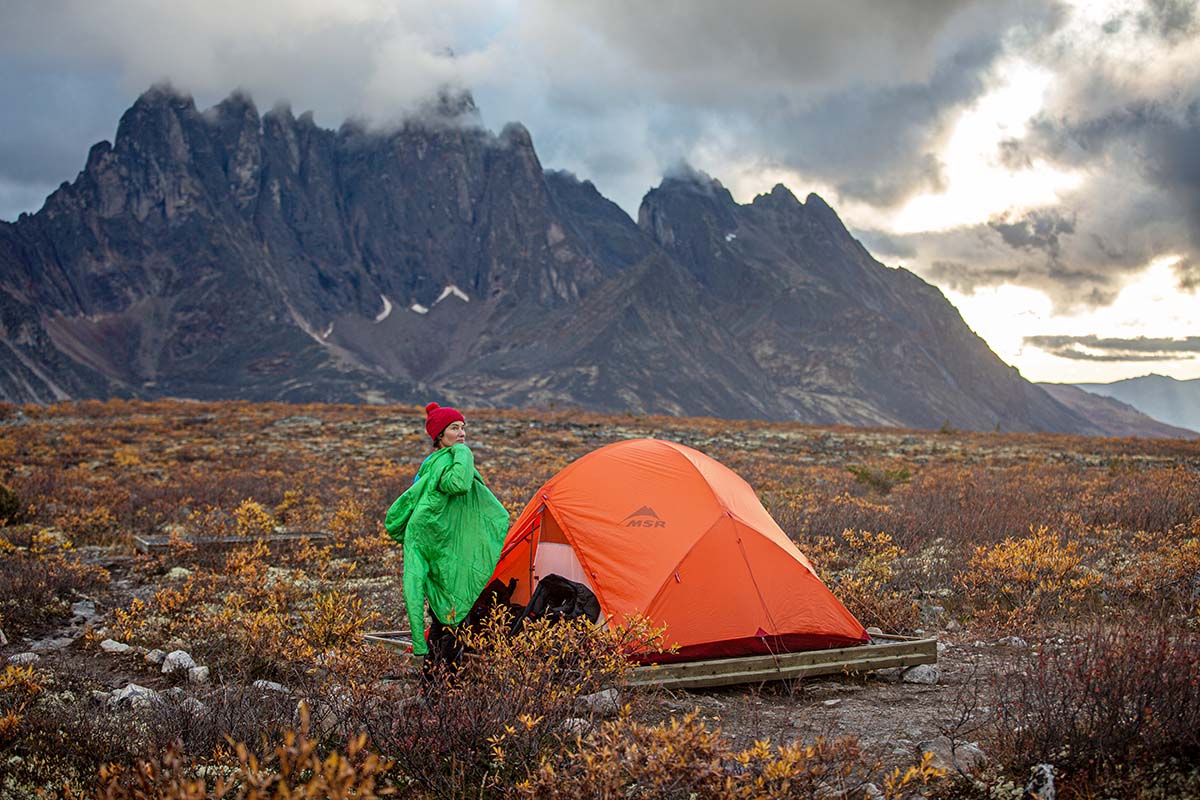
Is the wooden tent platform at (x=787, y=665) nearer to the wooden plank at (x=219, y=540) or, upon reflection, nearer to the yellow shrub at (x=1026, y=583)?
the yellow shrub at (x=1026, y=583)

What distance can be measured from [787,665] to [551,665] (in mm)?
2659

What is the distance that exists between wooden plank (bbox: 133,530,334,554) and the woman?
605 cm

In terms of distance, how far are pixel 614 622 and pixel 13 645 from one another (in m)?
6.32

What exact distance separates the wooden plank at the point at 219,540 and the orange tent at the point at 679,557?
561 centimetres

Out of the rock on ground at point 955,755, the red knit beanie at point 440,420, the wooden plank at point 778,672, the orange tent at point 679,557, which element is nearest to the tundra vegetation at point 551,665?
the rock on ground at point 955,755

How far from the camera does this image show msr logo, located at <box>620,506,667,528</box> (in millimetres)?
7836

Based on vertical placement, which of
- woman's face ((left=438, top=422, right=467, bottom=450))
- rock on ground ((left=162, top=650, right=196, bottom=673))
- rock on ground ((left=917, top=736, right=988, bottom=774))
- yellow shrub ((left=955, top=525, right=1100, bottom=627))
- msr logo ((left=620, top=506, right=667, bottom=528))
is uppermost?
woman's face ((left=438, top=422, right=467, bottom=450))

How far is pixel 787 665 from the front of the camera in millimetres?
6859

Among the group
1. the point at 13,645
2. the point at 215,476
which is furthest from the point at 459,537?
the point at 215,476

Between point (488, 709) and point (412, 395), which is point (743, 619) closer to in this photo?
point (488, 709)

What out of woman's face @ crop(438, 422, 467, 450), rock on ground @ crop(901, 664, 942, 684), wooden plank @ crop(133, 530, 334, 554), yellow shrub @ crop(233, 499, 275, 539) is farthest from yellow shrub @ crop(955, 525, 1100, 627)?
yellow shrub @ crop(233, 499, 275, 539)

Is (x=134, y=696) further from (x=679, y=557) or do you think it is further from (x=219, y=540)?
(x=219, y=540)

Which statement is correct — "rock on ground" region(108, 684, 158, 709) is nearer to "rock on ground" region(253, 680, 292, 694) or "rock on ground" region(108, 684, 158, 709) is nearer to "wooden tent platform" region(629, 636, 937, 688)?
"rock on ground" region(253, 680, 292, 694)

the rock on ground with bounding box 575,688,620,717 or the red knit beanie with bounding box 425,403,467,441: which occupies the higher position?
the red knit beanie with bounding box 425,403,467,441
